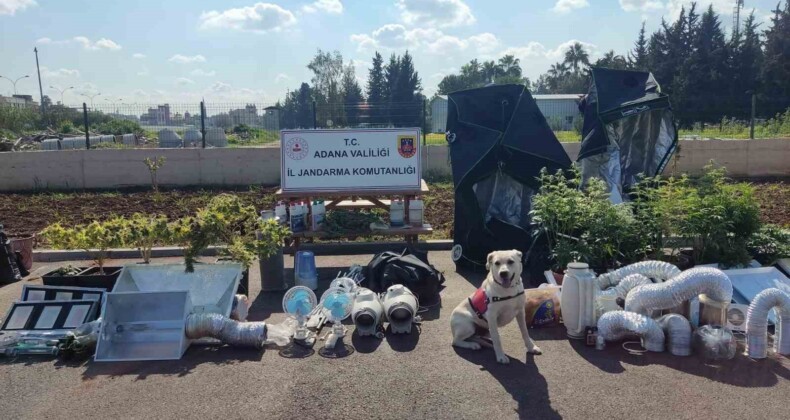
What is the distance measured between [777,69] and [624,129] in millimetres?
43045

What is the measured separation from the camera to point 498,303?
15.6 ft

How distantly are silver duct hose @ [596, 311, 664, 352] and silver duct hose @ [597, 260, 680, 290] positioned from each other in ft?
2.48

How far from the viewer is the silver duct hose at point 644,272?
220 inches

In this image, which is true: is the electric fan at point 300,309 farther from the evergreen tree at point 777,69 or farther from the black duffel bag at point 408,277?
the evergreen tree at point 777,69

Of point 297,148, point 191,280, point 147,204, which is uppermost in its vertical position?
point 297,148

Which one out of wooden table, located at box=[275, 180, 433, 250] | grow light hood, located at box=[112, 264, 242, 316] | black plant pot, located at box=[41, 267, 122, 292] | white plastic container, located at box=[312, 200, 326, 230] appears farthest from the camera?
white plastic container, located at box=[312, 200, 326, 230]

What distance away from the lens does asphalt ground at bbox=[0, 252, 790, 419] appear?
4.05m

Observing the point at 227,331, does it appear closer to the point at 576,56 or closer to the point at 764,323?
the point at 764,323

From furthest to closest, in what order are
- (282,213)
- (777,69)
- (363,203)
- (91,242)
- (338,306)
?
(777,69) < (363,203) < (282,213) < (91,242) < (338,306)

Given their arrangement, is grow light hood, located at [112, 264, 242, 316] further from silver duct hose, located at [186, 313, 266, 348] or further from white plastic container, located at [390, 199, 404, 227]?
white plastic container, located at [390, 199, 404, 227]

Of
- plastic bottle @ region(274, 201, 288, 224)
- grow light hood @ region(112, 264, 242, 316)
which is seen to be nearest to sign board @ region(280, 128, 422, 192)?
plastic bottle @ region(274, 201, 288, 224)

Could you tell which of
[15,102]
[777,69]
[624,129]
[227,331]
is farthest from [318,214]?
[15,102]

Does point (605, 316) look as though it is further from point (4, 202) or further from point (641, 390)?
point (4, 202)

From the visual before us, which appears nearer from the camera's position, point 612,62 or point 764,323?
point 764,323
